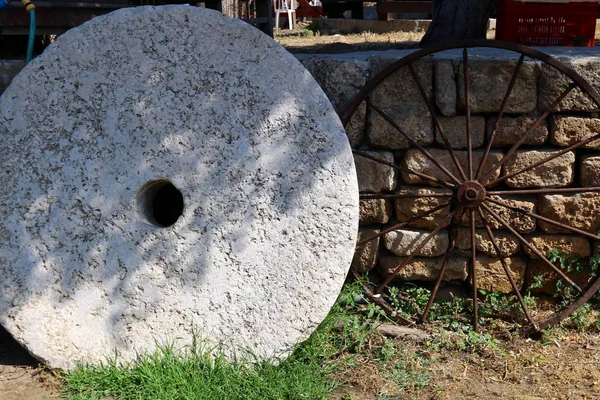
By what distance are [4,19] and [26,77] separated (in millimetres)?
1772

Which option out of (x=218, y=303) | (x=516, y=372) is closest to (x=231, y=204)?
(x=218, y=303)

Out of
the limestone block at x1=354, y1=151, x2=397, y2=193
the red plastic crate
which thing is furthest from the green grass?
the red plastic crate

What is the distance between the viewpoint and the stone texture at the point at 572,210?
3592 mm

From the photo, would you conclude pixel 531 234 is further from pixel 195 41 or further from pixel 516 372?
pixel 195 41

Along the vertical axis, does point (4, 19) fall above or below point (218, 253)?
above

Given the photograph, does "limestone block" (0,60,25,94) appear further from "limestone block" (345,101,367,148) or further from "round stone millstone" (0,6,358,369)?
"limestone block" (345,101,367,148)

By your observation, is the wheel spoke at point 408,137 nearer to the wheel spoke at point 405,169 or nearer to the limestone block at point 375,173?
the wheel spoke at point 405,169

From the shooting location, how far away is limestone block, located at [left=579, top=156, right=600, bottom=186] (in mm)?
3568

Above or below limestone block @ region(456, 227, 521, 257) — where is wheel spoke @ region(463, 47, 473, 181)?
above

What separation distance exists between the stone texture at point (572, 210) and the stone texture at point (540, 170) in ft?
0.26

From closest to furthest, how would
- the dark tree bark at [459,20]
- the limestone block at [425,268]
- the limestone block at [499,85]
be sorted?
the limestone block at [499,85]
the limestone block at [425,268]
the dark tree bark at [459,20]

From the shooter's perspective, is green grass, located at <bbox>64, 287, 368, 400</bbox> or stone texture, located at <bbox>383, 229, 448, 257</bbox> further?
stone texture, located at <bbox>383, 229, 448, 257</bbox>

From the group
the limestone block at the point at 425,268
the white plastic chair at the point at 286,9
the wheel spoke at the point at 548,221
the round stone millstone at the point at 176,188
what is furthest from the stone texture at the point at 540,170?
the white plastic chair at the point at 286,9

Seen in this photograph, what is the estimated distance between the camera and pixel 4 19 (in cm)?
464
